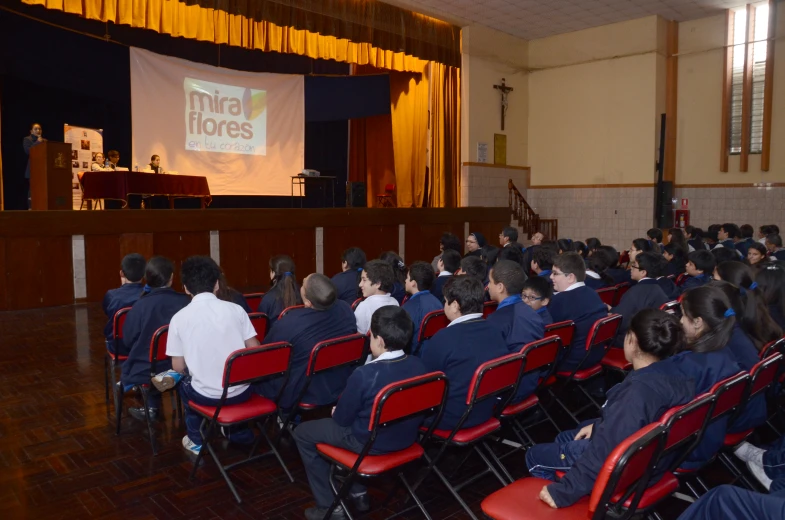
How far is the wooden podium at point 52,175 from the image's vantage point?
779 cm

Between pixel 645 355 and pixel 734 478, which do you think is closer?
pixel 645 355

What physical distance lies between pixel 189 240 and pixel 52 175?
6.83 feet

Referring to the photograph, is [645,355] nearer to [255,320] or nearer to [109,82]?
[255,320]

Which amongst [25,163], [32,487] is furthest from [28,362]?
[25,163]

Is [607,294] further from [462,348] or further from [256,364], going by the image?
[256,364]

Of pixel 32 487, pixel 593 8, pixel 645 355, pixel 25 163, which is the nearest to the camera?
pixel 645 355

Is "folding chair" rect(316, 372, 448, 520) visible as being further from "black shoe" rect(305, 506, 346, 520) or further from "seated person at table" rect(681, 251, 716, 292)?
"seated person at table" rect(681, 251, 716, 292)

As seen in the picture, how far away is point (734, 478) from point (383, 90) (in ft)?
39.1

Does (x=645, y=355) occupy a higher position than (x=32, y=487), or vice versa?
(x=645, y=355)

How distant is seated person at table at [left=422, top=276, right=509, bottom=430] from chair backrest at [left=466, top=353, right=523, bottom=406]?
10cm

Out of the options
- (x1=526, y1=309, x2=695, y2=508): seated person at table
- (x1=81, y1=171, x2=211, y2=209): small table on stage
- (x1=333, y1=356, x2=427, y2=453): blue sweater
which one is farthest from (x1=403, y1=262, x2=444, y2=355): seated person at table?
(x1=81, y1=171, x2=211, y2=209): small table on stage

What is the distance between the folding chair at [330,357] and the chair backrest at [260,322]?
0.82 m

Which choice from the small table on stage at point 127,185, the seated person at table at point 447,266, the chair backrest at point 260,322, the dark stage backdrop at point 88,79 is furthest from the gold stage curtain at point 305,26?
the chair backrest at point 260,322

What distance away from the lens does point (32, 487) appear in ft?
9.87
